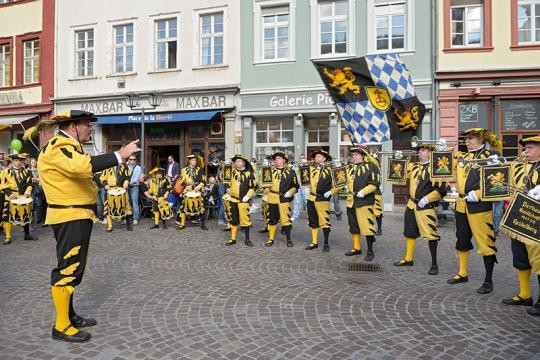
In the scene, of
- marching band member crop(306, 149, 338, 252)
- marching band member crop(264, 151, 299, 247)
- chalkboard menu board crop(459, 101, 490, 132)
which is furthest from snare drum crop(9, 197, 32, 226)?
chalkboard menu board crop(459, 101, 490, 132)

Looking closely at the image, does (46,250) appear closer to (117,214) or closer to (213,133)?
(117,214)

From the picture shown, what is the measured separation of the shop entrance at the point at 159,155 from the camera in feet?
59.7

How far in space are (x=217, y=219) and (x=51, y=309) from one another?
843 cm

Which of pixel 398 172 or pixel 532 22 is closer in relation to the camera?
pixel 398 172

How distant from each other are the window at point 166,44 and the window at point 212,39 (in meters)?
1.24

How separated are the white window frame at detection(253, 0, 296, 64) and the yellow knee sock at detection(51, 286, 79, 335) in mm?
13082

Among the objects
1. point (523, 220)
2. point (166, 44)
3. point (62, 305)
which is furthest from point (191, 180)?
point (166, 44)

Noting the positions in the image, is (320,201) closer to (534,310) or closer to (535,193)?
(534,310)

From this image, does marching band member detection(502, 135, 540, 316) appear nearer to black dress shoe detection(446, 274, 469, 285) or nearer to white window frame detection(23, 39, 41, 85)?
black dress shoe detection(446, 274, 469, 285)

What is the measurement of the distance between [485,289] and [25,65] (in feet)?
68.7

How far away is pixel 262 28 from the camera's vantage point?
53.8 feet

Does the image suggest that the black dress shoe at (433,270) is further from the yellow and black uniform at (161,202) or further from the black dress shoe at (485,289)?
the yellow and black uniform at (161,202)

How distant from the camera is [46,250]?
864 centimetres

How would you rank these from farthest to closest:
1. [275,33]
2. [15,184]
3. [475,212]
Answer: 1. [275,33]
2. [15,184]
3. [475,212]
